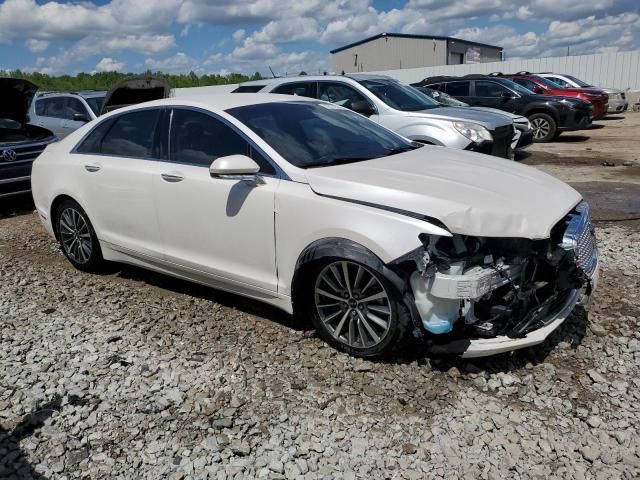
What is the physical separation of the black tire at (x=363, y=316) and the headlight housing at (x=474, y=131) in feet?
17.3

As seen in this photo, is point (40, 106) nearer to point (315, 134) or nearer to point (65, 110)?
point (65, 110)

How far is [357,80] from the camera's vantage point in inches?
359

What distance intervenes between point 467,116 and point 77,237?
596 centimetres

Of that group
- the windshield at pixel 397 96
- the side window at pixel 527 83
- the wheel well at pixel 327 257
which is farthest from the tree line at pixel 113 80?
the wheel well at pixel 327 257

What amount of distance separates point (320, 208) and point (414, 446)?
1.48 metres

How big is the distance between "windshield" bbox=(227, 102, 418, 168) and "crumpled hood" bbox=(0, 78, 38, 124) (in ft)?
18.3

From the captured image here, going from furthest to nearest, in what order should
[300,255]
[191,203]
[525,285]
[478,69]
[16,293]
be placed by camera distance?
[478,69], [16,293], [191,203], [300,255], [525,285]

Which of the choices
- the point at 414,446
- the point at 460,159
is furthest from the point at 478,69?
the point at 414,446

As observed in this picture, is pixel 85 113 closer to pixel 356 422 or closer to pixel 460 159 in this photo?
pixel 460 159

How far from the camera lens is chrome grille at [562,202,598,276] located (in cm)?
330

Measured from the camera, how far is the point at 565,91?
1703 centimetres

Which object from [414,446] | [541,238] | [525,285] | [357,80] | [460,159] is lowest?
[414,446]

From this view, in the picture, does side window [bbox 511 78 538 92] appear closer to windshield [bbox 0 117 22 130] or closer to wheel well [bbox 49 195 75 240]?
windshield [bbox 0 117 22 130]

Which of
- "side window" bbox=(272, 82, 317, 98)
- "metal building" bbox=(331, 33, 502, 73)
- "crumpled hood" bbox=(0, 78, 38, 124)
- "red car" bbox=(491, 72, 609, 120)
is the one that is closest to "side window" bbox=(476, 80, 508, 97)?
"red car" bbox=(491, 72, 609, 120)
